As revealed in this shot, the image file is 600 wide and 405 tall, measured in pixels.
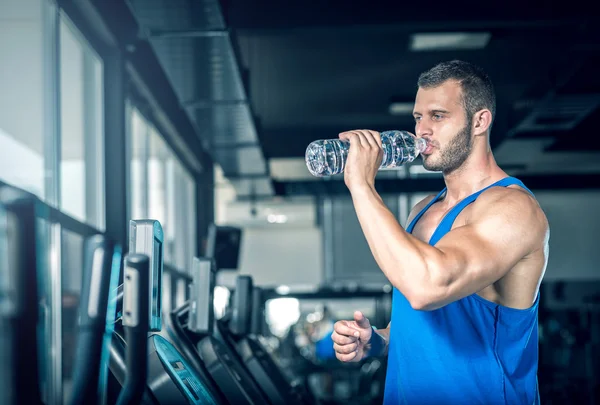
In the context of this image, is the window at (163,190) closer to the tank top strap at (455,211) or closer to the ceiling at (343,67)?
the ceiling at (343,67)

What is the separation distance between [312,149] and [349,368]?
838 cm

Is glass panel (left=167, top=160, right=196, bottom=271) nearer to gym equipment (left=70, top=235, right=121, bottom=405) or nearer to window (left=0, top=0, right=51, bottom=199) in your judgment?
window (left=0, top=0, right=51, bottom=199)

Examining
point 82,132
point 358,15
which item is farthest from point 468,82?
point 358,15

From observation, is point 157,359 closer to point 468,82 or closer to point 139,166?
point 468,82

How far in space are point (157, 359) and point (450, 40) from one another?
14.4 ft

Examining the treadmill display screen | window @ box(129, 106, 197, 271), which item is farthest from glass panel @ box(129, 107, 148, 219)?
the treadmill display screen

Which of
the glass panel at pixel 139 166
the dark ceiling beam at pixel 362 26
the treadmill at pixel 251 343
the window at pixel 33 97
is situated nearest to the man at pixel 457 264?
the treadmill at pixel 251 343

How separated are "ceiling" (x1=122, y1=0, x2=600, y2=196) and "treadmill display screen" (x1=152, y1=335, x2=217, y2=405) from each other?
220 centimetres

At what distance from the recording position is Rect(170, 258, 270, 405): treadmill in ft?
7.93

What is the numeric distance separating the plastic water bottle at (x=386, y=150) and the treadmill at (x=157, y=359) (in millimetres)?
511

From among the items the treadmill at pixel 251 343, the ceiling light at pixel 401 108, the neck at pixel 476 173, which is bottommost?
the treadmill at pixel 251 343

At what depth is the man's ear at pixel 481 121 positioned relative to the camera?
1.95 metres

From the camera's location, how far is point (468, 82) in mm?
1960

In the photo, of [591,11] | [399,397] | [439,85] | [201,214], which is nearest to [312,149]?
[439,85]
